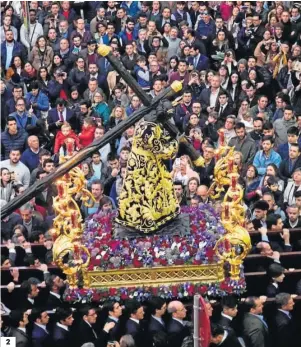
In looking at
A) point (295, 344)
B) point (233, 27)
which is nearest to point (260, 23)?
point (233, 27)

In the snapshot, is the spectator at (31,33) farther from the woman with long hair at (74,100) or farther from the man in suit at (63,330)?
the man in suit at (63,330)

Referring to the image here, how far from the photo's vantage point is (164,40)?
49469 millimetres

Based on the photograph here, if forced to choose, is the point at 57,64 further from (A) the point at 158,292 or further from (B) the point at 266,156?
(A) the point at 158,292

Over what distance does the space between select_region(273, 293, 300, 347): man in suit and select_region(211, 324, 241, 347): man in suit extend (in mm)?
1134

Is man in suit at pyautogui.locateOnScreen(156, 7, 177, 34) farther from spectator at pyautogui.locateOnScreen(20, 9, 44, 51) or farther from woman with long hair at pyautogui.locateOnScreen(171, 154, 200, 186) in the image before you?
woman with long hair at pyautogui.locateOnScreen(171, 154, 200, 186)

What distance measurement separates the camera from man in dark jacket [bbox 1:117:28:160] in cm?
4575

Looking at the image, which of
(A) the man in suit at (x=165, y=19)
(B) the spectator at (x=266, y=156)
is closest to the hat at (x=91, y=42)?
(A) the man in suit at (x=165, y=19)

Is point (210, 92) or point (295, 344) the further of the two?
point (210, 92)

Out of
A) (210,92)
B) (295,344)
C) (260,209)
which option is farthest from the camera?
(210,92)

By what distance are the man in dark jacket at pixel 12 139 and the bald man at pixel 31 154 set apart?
0.47 metres

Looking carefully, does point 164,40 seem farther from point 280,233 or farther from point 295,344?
point 295,344

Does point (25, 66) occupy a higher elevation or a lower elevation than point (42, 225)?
higher

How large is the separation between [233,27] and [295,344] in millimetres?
12411

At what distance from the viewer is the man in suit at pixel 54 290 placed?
4041 centimetres
